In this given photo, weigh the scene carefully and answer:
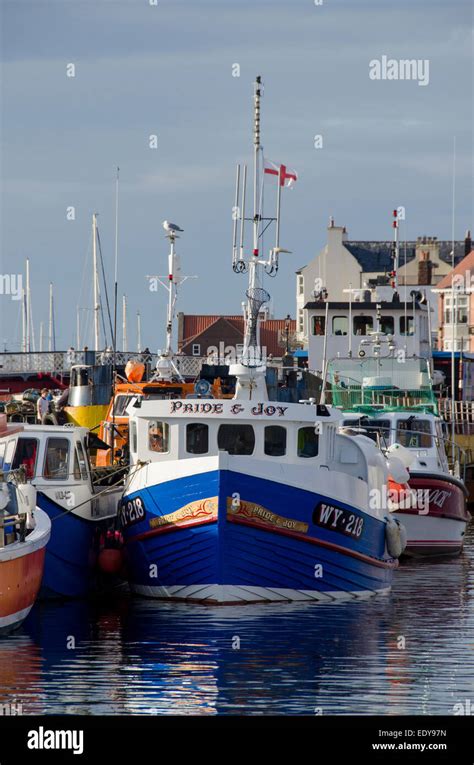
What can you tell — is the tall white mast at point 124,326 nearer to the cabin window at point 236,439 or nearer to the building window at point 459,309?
the building window at point 459,309

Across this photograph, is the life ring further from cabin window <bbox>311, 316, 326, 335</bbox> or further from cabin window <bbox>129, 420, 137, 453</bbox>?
cabin window <bbox>311, 316, 326, 335</bbox>

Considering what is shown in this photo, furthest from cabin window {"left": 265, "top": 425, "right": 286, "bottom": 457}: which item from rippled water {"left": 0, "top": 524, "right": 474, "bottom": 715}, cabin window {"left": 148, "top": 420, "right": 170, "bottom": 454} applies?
rippled water {"left": 0, "top": 524, "right": 474, "bottom": 715}

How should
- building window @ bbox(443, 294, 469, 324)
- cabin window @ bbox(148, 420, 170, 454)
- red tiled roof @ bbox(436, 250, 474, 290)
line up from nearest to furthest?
cabin window @ bbox(148, 420, 170, 454) < building window @ bbox(443, 294, 469, 324) < red tiled roof @ bbox(436, 250, 474, 290)

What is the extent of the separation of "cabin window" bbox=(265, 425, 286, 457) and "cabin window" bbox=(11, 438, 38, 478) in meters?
4.03

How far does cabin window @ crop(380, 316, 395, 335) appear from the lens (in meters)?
52.1

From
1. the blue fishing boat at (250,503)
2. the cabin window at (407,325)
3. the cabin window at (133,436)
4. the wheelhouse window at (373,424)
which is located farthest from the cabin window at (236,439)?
the cabin window at (407,325)

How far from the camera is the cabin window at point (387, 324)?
171 ft

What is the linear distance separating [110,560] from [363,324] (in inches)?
1159

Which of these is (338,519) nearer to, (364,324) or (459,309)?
(364,324)

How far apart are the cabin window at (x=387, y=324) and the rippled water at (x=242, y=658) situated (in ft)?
88.4
